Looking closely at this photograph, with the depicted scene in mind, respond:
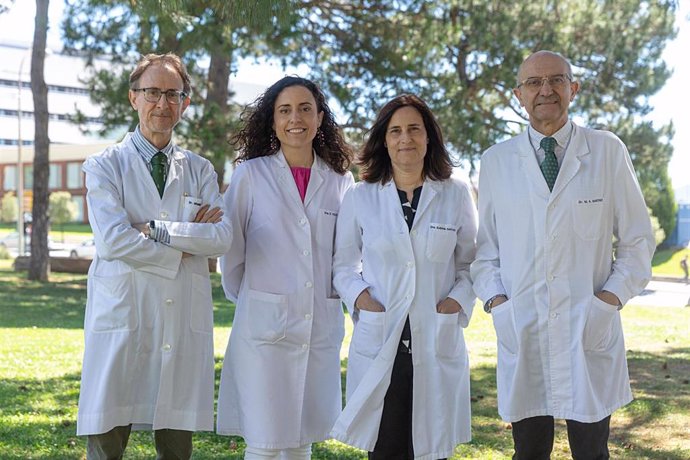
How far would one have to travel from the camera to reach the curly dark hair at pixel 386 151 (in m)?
4.09

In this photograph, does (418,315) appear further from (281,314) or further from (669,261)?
(669,261)

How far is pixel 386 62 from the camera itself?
1711 cm

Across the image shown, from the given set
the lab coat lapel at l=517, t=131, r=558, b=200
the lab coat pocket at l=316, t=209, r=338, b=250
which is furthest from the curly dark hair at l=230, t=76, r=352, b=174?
the lab coat lapel at l=517, t=131, r=558, b=200

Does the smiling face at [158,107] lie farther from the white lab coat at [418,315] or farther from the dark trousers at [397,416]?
the dark trousers at [397,416]

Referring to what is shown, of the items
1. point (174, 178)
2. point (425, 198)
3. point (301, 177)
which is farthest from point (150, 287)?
point (425, 198)

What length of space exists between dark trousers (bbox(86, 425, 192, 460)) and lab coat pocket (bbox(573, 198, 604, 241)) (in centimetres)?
202

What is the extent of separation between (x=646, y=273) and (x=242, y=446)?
3045 millimetres

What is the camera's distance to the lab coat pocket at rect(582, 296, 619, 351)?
3.65 m

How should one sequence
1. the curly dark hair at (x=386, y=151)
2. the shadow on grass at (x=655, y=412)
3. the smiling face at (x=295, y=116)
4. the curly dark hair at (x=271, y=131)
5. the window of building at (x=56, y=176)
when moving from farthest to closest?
the window of building at (x=56, y=176), the shadow on grass at (x=655, y=412), the curly dark hair at (x=271, y=131), the smiling face at (x=295, y=116), the curly dark hair at (x=386, y=151)

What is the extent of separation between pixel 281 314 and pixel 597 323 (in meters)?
1.47

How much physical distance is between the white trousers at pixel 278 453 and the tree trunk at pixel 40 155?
15.4 meters

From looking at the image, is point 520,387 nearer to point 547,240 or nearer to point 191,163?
point 547,240

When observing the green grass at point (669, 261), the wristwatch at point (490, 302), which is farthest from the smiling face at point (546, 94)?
the green grass at point (669, 261)

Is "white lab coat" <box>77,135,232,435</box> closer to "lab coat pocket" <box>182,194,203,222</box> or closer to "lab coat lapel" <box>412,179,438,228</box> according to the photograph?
"lab coat pocket" <box>182,194,203,222</box>
